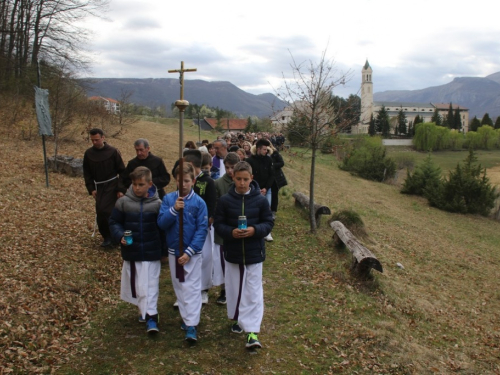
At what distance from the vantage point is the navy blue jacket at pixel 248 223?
4609 millimetres

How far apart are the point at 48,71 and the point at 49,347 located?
81.1 feet

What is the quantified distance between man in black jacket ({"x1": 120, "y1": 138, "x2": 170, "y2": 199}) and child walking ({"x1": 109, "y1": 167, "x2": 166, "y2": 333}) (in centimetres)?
185

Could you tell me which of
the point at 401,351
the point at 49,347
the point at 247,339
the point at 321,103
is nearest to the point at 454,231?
the point at 321,103

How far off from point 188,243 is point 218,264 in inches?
47.7

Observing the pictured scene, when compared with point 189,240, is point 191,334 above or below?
below

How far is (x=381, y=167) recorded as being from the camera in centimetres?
3966

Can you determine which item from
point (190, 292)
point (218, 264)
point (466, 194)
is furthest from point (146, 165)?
point (466, 194)

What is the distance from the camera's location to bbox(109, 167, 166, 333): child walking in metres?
4.71

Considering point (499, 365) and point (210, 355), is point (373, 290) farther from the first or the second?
point (210, 355)

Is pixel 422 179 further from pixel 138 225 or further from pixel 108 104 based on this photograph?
pixel 138 225

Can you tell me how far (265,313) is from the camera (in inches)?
238

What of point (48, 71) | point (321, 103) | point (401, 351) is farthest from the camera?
point (48, 71)

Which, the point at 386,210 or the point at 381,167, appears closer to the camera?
the point at 386,210

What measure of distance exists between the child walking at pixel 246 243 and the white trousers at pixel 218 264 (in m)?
0.99
